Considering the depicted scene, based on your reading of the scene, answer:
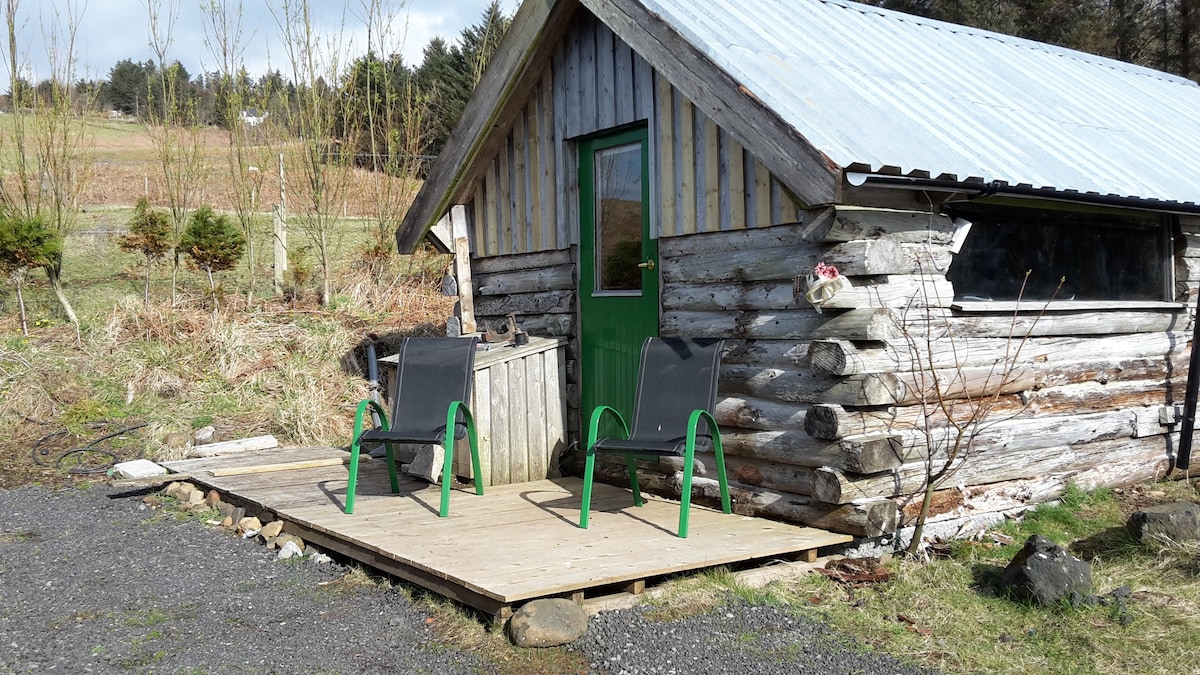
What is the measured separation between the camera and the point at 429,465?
7.42 metres

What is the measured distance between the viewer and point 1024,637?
15.1 ft

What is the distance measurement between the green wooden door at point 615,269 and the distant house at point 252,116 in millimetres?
7653

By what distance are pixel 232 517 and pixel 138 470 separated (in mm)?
1657

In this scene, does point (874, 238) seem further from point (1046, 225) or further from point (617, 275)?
point (617, 275)

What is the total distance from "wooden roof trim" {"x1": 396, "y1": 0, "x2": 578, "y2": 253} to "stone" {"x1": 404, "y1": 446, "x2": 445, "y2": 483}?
7.59 ft

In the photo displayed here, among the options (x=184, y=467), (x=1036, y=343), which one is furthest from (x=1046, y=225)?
(x=184, y=467)

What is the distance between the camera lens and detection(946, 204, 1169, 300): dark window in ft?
20.7

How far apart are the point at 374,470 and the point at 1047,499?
4.99 metres

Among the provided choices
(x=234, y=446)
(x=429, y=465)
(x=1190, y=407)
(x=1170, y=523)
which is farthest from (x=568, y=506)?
(x=1190, y=407)

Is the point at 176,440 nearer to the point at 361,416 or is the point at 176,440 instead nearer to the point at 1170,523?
the point at 361,416

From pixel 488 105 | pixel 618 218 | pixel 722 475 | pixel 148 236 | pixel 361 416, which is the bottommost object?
pixel 722 475

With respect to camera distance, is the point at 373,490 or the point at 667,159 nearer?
the point at 667,159

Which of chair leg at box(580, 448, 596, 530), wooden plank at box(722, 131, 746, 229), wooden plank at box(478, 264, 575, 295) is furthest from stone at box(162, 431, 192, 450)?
wooden plank at box(722, 131, 746, 229)

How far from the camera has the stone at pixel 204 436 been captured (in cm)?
969
